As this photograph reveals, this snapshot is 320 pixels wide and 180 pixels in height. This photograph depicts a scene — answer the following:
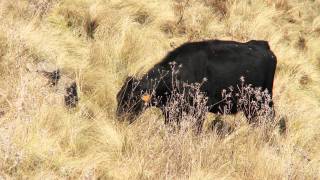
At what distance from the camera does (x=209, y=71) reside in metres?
6.99

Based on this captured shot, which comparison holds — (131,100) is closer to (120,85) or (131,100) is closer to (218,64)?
(120,85)

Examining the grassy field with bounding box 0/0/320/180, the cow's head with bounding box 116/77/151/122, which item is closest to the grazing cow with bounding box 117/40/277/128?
the cow's head with bounding box 116/77/151/122

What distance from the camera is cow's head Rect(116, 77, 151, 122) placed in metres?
6.13

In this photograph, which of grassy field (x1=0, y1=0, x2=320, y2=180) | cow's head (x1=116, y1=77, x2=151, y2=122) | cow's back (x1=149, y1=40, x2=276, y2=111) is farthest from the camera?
cow's back (x1=149, y1=40, x2=276, y2=111)

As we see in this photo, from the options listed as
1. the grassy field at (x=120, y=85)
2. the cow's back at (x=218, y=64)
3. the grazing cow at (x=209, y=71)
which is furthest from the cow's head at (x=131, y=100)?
the cow's back at (x=218, y=64)

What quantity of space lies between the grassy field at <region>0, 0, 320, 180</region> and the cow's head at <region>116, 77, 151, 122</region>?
0.17m

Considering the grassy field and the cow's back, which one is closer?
the grassy field

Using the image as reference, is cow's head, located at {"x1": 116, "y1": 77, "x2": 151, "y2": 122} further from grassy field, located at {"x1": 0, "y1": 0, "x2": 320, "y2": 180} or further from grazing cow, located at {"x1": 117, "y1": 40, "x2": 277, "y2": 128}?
grassy field, located at {"x1": 0, "y1": 0, "x2": 320, "y2": 180}

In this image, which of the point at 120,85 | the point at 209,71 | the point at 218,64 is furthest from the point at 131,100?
the point at 218,64

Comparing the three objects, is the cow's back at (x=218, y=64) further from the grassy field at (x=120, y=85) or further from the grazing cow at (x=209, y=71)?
the grassy field at (x=120, y=85)

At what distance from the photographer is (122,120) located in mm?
6078

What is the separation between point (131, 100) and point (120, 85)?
1.05 m

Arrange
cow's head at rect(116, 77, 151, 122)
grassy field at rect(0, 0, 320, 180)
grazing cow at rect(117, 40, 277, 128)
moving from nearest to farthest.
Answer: grassy field at rect(0, 0, 320, 180), cow's head at rect(116, 77, 151, 122), grazing cow at rect(117, 40, 277, 128)

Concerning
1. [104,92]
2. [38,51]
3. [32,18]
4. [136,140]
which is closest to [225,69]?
[104,92]
